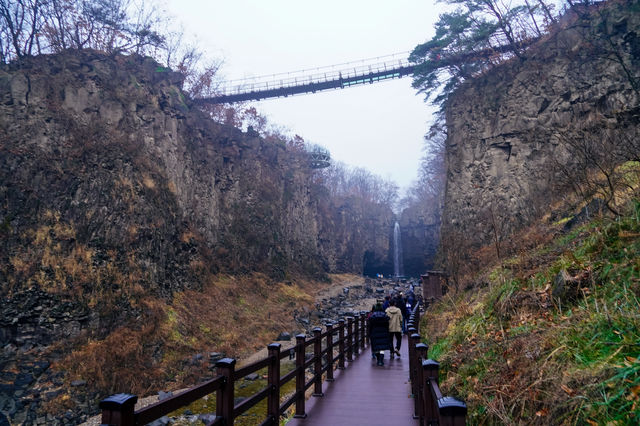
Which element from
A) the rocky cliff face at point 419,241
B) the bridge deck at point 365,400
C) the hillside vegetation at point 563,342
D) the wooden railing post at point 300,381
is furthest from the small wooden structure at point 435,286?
the rocky cliff face at point 419,241

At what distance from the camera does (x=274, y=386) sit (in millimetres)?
4977

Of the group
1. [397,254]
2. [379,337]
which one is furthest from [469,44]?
[397,254]

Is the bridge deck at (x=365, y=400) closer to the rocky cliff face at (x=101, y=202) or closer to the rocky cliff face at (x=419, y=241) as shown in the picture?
the rocky cliff face at (x=101, y=202)

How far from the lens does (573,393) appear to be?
3.75m

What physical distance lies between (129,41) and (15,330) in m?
20.1

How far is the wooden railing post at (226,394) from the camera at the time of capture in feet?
11.2

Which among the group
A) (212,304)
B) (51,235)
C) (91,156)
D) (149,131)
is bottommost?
(212,304)

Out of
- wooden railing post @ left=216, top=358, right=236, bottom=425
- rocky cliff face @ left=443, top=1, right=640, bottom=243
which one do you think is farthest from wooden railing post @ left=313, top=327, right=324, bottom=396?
rocky cliff face @ left=443, top=1, right=640, bottom=243

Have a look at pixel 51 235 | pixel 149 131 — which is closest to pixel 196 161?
pixel 149 131

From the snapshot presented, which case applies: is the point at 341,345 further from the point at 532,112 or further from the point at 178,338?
the point at 532,112

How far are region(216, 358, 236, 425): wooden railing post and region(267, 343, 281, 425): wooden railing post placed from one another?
4.68 feet

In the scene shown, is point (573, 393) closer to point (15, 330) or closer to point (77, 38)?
point (15, 330)

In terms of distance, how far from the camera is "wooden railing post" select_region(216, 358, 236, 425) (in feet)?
11.2

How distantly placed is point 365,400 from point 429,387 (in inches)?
156
